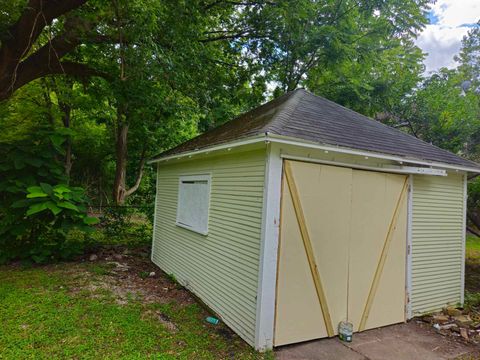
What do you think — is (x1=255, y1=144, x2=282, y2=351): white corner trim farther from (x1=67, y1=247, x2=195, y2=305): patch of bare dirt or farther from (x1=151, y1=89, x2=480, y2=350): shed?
(x1=67, y1=247, x2=195, y2=305): patch of bare dirt

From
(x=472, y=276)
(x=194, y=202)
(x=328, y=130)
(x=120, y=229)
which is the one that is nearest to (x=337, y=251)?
(x=328, y=130)

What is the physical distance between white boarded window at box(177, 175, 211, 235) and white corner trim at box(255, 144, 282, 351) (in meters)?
1.65

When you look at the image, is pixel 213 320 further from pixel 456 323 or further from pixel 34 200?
pixel 34 200

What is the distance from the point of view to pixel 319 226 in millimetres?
3719

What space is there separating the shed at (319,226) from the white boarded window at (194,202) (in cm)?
4

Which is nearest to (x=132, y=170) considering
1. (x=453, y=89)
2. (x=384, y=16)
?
(x=384, y=16)

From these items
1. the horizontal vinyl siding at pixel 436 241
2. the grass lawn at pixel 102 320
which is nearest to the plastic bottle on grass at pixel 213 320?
the grass lawn at pixel 102 320

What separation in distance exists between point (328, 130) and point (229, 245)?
7.12 ft

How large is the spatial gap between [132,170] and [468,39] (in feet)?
95.3

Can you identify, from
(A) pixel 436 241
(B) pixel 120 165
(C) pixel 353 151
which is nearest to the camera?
(C) pixel 353 151

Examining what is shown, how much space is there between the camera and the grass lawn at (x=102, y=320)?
3.20 meters

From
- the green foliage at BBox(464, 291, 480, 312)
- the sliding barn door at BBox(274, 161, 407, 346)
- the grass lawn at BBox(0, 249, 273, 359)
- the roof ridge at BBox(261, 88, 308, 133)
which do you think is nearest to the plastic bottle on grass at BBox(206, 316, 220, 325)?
the grass lawn at BBox(0, 249, 273, 359)

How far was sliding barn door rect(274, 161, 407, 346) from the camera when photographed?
138 inches

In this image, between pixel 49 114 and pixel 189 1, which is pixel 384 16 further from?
pixel 49 114
